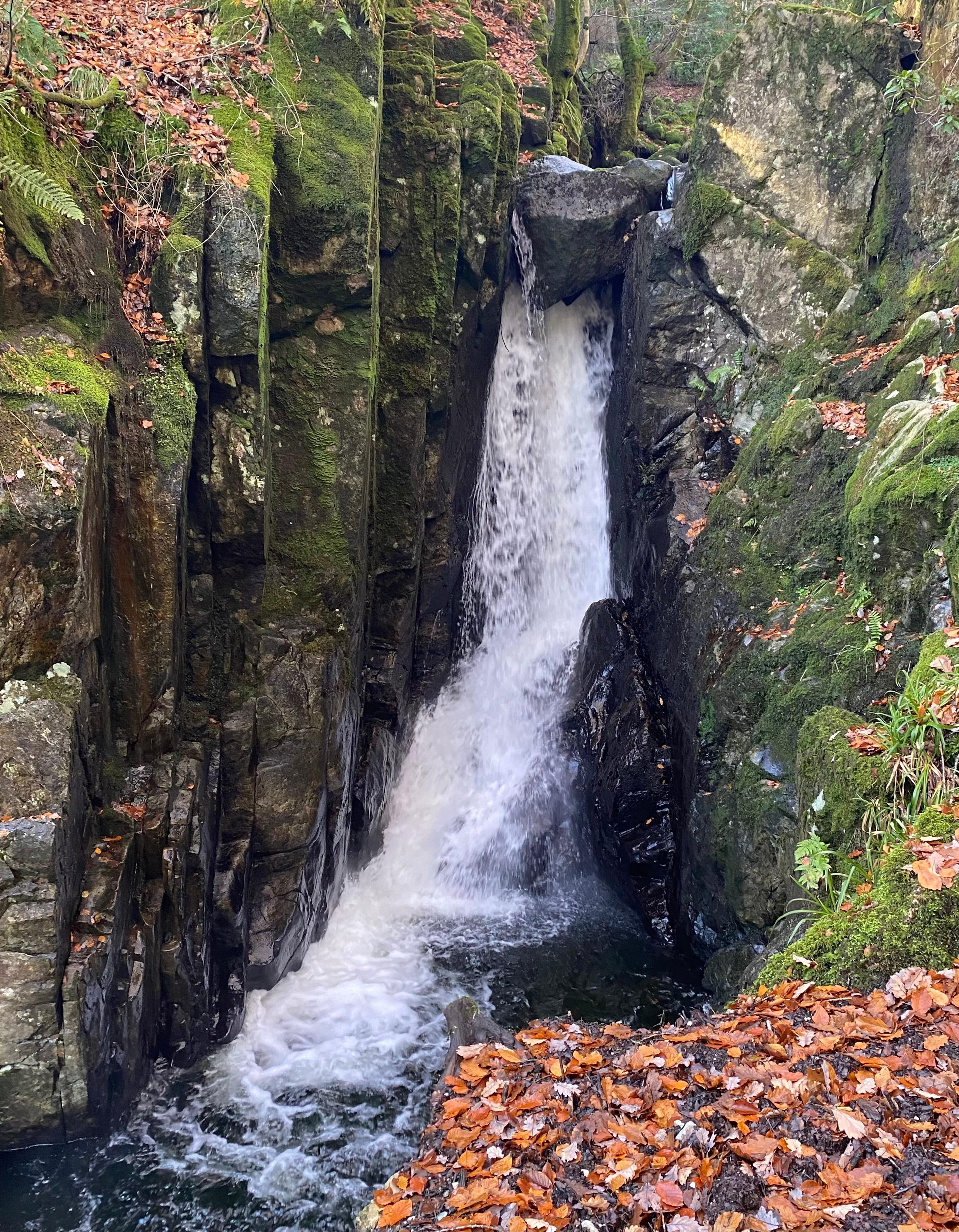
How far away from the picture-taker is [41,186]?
15.7ft

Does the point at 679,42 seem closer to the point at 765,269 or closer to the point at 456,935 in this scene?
the point at 765,269

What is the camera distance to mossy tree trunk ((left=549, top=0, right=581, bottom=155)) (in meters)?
13.4

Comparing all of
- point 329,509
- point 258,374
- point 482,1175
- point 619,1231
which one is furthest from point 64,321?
point 619,1231

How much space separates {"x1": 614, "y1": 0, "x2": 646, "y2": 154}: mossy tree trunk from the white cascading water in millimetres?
5112

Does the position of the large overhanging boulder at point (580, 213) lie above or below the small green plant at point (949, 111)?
above

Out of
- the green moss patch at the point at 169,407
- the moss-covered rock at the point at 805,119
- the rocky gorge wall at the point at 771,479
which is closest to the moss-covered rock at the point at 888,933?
the rocky gorge wall at the point at 771,479

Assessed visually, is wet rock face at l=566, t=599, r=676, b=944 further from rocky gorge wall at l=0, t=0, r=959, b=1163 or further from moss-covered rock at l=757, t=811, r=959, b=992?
moss-covered rock at l=757, t=811, r=959, b=992

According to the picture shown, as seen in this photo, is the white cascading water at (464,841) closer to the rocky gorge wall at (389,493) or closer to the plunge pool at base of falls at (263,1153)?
the plunge pool at base of falls at (263,1153)

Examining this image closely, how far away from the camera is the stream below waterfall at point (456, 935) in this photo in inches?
208

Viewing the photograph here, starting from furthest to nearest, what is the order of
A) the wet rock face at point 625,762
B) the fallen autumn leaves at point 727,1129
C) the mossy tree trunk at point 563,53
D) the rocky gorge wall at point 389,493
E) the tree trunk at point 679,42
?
the tree trunk at point 679,42
the mossy tree trunk at point 563,53
the wet rock face at point 625,762
the rocky gorge wall at point 389,493
the fallen autumn leaves at point 727,1129

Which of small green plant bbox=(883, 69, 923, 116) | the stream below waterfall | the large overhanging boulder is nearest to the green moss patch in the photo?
the stream below waterfall

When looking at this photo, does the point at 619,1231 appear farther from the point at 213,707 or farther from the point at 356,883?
the point at 356,883

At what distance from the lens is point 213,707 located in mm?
6945

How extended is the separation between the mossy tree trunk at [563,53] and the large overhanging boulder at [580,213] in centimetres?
253
